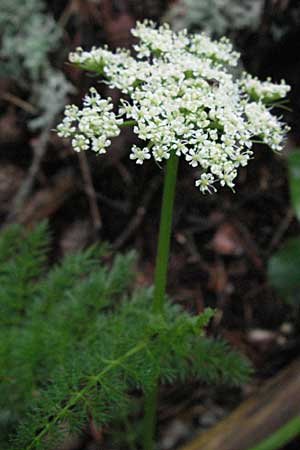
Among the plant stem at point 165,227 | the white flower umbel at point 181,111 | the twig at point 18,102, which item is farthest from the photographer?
the twig at point 18,102

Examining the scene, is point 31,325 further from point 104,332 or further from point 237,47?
point 237,47

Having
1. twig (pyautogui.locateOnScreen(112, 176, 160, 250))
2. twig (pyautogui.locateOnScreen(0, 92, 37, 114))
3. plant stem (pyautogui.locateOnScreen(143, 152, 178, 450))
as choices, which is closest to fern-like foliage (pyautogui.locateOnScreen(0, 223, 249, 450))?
plant stem (pyautogui.locateOnScreen(143, 152, 178, 450))

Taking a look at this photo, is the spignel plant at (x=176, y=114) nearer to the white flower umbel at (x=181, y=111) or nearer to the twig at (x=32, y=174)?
the white flower umbel at (x=181, y=111)

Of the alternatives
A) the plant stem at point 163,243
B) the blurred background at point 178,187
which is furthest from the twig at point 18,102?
the plant stem at point 163,243

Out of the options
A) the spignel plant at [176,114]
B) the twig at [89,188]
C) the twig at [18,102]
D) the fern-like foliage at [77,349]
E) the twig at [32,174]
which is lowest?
the fern-like foliage at [77,349]

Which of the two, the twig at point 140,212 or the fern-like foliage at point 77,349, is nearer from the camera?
the fern-like foliage at point 77,349

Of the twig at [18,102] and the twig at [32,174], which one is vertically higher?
the twig at [18,102]

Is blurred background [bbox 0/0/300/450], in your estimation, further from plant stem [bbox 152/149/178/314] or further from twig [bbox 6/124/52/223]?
plant stem [bbox 152/149/178/314]
